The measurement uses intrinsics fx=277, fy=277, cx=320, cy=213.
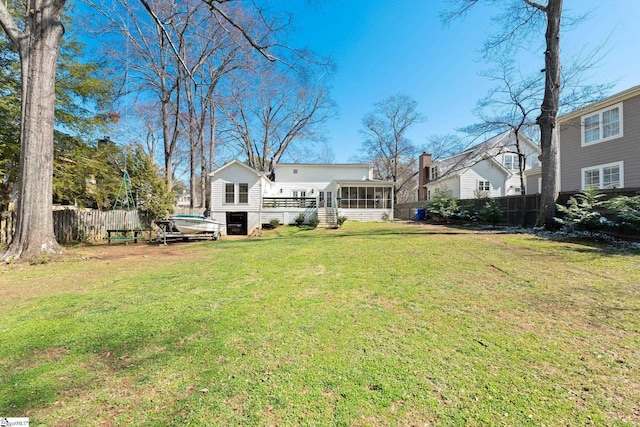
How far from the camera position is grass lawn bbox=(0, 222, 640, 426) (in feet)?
6.13

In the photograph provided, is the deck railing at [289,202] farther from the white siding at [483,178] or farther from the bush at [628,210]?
the bush at [628,210]

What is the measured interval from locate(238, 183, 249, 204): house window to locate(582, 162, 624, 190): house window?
699 inches

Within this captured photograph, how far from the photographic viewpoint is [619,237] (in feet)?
Answer: 26.5

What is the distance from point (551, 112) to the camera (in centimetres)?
1059

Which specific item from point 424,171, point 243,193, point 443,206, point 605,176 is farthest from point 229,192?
point 424,171

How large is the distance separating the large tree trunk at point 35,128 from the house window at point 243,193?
11778mm

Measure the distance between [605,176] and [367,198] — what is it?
541 inches

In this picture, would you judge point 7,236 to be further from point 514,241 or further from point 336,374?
point 514,241

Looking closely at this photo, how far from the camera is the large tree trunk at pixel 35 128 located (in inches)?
279

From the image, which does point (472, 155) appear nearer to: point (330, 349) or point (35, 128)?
point (330, 349)

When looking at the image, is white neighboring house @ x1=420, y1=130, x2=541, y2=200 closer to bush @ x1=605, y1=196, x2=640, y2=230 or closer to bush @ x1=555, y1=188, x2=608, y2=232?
bush @ x1=555, y1=188, x2=608, y2=232

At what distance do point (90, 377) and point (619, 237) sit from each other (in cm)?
1213

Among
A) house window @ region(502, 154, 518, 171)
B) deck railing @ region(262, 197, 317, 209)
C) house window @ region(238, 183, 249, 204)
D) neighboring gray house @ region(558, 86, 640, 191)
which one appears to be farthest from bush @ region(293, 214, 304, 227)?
house window @ region(502, 154, 518, 171)

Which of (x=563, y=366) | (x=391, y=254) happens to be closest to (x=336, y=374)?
(x=563, y=366)
